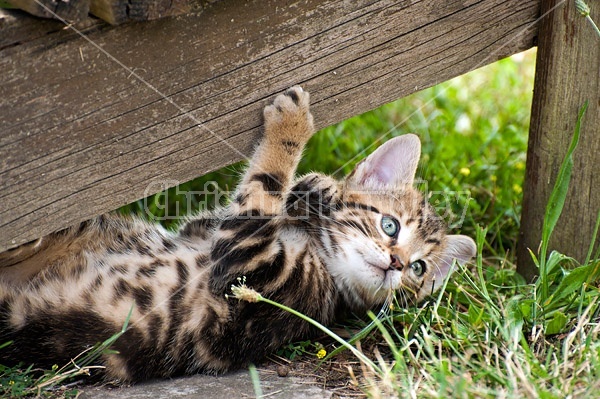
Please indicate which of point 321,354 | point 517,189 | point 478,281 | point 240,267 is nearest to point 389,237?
point 478,281

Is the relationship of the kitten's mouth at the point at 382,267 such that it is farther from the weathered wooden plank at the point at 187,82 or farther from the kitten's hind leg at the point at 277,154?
the weathered wooden plank at the point at 187,82

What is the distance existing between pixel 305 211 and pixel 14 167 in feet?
4.22

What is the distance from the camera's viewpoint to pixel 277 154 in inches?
117

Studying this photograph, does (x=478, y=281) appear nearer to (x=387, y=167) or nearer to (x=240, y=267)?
(x=387, y=167)

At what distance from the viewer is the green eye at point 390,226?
3270mm

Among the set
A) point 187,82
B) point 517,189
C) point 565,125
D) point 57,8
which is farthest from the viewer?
point 517,189

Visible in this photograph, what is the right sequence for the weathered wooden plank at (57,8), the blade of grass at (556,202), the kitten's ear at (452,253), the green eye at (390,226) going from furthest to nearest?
the kitten's ear at (452,253)
the green eye at (390,226)
the blade of grass at (556,202)
the weathered wooden plank at (57,8)

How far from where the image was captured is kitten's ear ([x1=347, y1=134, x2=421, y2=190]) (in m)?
3.36

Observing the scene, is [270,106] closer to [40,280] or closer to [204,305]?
[204,305]

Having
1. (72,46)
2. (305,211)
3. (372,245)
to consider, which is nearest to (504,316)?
(372,245)

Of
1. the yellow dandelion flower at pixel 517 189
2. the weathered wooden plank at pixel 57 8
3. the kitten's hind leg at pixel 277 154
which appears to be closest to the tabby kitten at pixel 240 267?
the kitten's hind leg at pixel 277 154

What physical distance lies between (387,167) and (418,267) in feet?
1.57

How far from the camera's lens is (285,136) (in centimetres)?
295

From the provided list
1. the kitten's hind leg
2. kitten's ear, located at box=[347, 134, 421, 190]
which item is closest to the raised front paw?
the kitten's hind leg
